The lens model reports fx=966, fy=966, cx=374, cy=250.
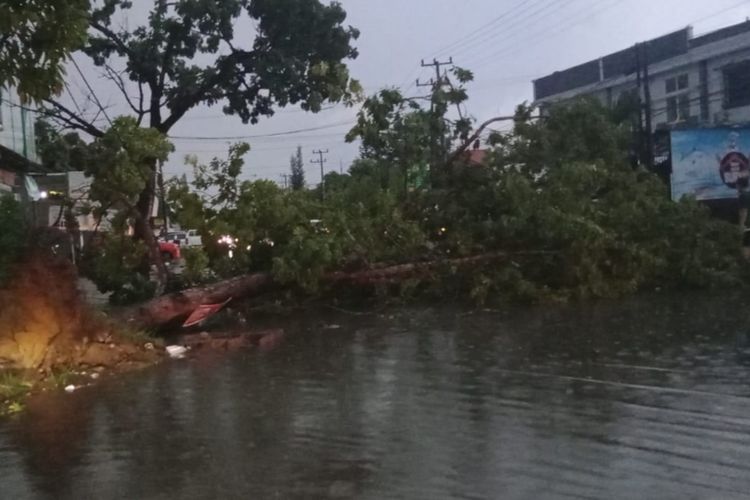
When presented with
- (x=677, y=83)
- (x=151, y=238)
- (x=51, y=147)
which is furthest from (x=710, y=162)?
(x=51, y=147)

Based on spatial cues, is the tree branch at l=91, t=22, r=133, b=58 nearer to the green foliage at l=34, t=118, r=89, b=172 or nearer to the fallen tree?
the green foliage at l=34, t=118, r=89, b=172

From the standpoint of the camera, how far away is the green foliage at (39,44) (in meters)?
6.95

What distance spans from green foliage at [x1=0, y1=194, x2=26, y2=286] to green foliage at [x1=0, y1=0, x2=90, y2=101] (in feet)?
22.1

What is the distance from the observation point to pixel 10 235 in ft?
45.0

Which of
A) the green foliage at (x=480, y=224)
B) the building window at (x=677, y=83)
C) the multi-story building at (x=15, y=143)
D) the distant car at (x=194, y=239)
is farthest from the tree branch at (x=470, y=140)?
the building window at (x=677, y=83)

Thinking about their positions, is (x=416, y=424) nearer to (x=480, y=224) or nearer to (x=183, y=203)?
(x=183, y=203)

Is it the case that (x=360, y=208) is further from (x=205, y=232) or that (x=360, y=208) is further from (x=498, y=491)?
(x=498, y=491)

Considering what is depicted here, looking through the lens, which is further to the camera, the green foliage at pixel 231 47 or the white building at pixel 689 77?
the white building at pixel 689 77

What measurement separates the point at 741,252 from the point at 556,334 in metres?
8.77

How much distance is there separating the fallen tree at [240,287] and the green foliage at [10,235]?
1730mm

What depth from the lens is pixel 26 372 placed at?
10.9 m

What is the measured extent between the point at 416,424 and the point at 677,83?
33540 mm

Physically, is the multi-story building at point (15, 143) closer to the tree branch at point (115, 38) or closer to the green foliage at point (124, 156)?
the tree branch at point (115, 38)

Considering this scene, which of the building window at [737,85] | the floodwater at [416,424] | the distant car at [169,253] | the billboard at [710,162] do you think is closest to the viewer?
the floodwater at [416,424]
